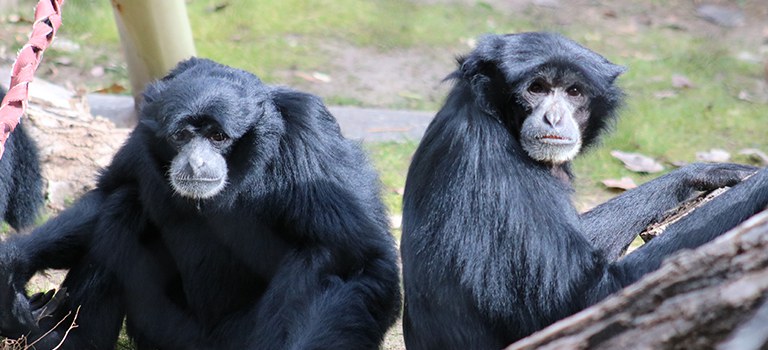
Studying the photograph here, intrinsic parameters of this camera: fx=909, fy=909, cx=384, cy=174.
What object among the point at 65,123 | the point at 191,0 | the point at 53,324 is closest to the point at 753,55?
the point at 191,0

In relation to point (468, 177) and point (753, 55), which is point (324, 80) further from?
point (468, 177)

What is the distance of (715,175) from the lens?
231 inches

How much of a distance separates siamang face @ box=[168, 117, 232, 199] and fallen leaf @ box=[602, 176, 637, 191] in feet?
16.1

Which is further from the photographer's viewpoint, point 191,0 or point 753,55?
point 191,0

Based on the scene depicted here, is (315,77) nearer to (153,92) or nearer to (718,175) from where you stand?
(153,92)

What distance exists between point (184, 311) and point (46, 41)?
91.2 inches

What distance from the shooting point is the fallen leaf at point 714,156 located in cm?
968

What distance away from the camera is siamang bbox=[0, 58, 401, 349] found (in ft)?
17.5

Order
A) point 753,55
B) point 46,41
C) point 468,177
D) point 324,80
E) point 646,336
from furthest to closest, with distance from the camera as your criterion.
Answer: point 753,55, point 324,80, point 468,177, point 46,41, point 646,336

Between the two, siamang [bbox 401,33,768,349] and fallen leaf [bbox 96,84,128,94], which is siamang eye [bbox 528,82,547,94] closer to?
siamang [bbox 401,33,768,349]

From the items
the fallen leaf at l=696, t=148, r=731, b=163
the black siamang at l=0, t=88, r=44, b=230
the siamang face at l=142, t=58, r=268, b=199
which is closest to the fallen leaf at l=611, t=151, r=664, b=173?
the fallen leaf at l=696, t=148, r=731, b=163

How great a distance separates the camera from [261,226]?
5664 millimetres

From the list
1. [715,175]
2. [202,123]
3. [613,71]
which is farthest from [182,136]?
[715,175]

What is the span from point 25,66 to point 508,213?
233 cm
